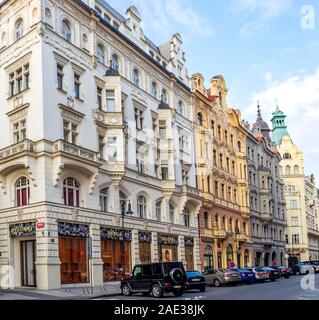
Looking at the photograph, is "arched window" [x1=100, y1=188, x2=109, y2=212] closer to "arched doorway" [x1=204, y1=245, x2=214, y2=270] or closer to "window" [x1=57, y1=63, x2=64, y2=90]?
"window" [x1=57, y1=63, x2=64, y2=90]

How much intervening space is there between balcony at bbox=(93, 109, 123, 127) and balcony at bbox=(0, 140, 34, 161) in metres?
7.16

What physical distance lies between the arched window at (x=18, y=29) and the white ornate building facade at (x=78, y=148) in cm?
9

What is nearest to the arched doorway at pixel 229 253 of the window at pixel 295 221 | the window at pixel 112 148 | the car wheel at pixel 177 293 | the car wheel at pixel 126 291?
the window at pixel 112 148

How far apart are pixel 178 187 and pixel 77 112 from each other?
15.6 metres

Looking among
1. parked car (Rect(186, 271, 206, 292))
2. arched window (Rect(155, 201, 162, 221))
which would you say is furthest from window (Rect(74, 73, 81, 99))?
parked car (Rect(186, 271, 206, 292))

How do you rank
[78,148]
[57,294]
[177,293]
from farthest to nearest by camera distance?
[78,148] → [57,294] → [177,293]

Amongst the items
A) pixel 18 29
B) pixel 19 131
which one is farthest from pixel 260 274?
pixel 18 29

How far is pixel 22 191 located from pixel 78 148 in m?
4.40

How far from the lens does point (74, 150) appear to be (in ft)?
101

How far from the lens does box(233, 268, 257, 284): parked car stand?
113ft

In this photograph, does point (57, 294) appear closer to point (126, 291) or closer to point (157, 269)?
point (126, 291)

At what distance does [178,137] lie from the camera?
46.9 meters

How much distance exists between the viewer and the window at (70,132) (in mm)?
31678
